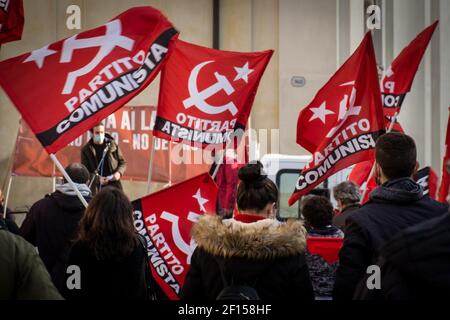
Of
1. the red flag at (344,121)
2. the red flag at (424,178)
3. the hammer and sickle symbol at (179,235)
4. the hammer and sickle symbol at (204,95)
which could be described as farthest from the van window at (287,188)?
the hammer and sickle symbol at (179,235)

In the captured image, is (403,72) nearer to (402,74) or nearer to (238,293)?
(402,74)

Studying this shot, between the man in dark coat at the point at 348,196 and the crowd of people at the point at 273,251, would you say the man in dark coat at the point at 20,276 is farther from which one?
the man in dark coat at the point at 348,196

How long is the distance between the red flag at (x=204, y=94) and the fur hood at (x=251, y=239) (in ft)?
10.4

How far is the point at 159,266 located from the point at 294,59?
40.2 feet

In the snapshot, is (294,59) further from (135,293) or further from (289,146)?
(135,293)

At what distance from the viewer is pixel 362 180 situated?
9.32m

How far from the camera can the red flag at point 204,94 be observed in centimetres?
724

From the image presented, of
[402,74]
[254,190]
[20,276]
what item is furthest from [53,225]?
[402,74]

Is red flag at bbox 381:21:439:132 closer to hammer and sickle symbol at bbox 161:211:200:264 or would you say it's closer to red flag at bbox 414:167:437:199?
red flag at bbox 414:167:437:199

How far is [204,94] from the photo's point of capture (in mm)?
7391

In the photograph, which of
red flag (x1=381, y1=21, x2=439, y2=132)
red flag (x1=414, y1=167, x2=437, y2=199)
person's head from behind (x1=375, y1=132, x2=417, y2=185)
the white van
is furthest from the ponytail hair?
the white van

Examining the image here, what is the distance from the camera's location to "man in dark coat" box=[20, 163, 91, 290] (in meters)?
5.97

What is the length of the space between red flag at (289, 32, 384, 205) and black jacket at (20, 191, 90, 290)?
1988mm
